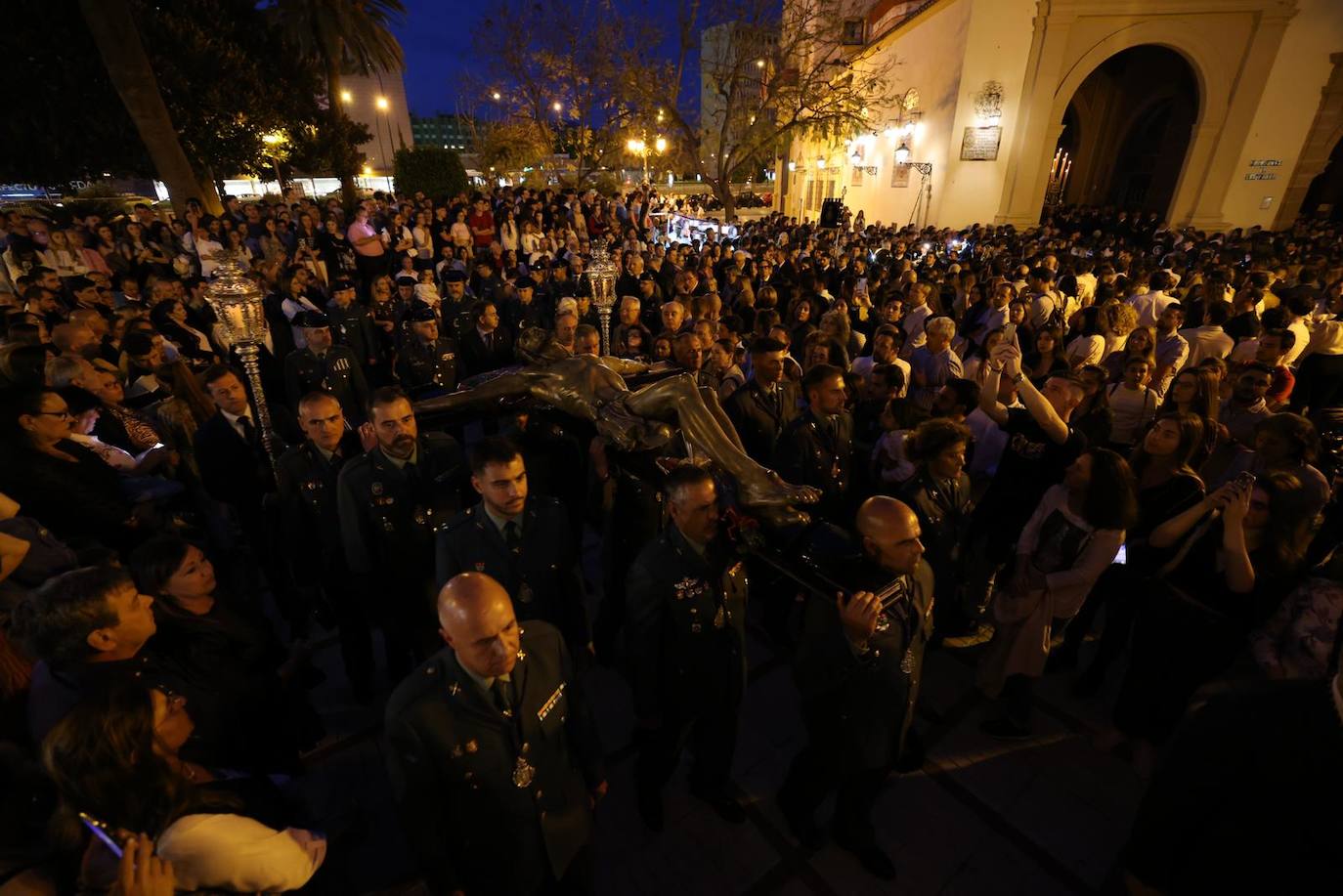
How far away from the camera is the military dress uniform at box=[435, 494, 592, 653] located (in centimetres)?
305

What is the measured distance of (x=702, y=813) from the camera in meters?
3.31

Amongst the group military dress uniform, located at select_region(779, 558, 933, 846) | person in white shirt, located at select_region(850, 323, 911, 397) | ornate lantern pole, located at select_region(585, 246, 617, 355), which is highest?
ornate lantern pole, located at select_region(585, 246, 617, 355)

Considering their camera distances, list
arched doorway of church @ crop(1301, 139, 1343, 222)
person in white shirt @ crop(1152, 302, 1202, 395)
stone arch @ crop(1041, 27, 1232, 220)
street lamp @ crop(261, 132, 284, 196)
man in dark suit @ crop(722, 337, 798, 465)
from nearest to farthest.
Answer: man in dark suit @ crop(722, 337, 798, 465), person in white shirt @ crop(1152, 302, 1202, 395), stone arch @ crop(1041, 27, 1232, 220), arched doorway of church @ crop(1301, 139, 1343, 222), street lamp @ crop(261, 132, 284, 196)

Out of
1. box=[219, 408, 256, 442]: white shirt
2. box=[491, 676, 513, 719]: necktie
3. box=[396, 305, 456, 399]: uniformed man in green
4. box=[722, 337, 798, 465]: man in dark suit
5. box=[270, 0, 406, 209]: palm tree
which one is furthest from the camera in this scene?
box=[270, 0, 406, 209]: palm tree

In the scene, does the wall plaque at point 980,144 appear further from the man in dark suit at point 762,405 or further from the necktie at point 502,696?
the necktie at point 502,696

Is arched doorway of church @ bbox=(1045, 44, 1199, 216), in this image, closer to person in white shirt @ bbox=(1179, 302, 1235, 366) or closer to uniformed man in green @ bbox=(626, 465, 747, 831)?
person in white shirt @ bbox=(1179, 302, 1235, 366)

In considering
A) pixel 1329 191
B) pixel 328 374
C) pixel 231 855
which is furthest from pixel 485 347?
pixel 1329 191

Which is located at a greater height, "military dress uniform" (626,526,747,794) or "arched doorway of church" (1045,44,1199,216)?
"arched doorway of church" (1045,44,1199,216)

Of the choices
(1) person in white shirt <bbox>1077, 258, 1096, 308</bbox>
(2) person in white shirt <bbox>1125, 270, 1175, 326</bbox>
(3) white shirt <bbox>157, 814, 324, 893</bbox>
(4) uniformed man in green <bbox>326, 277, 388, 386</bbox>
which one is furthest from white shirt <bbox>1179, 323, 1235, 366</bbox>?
(4) uniformed man in green <bbox>326, 277, 388, 386</bbox>

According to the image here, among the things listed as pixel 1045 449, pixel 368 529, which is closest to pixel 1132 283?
pixel 1045 449

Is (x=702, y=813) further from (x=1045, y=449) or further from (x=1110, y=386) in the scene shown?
(x=1110, y=386)

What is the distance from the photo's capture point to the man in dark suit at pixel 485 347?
22.6ft

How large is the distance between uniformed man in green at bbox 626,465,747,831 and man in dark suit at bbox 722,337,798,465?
1908 millimetres

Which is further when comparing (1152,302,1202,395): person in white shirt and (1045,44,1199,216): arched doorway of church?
(1045,44,1199,216): arched doorway of church
